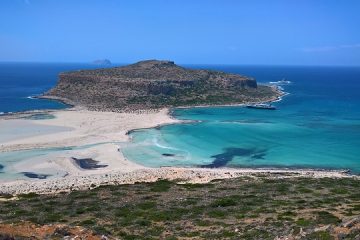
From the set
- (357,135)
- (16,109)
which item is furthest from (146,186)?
(16,109)

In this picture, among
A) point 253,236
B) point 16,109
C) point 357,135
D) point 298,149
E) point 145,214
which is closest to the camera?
point 253,236

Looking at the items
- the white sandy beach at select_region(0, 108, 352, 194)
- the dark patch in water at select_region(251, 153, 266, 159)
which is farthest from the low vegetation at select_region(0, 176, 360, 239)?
the dark patch in water at select_region(251, 153, 266, 159)

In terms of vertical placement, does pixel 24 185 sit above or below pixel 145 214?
below

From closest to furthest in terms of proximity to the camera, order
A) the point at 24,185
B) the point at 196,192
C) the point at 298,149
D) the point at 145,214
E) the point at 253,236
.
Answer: the point at 253,236
the point at 145,214
the point at 196,192
the point at 24,185
the point at 298,149

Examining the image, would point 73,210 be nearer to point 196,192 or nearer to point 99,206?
point 99,206

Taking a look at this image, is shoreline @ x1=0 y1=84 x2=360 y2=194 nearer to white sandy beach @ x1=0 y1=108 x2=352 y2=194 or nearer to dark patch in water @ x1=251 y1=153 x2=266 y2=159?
white sandy beach @ x1=0 y1=108 x2=352 y2=194

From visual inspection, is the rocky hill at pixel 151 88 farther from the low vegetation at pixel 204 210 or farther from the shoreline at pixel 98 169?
the low vegetation at pixel 204 210
